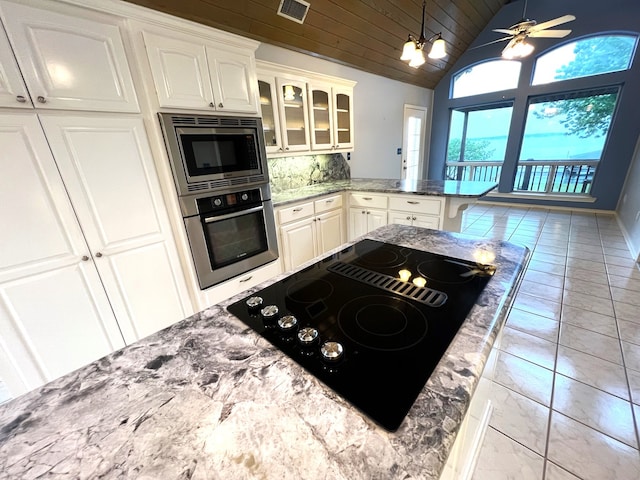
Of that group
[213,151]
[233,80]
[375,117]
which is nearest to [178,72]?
[233,80]

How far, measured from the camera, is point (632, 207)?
3.63 m

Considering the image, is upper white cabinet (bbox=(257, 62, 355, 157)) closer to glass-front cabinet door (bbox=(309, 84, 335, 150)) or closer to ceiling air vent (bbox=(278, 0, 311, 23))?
glass-front cabinet door (bbox=(309, 84, 335, 150))

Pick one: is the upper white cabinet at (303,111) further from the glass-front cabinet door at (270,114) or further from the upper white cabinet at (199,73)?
the upper white cabinet at (199,73)

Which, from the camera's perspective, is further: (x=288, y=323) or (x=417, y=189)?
(x=417, y=189)

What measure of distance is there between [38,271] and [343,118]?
318cm

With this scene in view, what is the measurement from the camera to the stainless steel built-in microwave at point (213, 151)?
5.63 ft

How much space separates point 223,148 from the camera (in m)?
1.96

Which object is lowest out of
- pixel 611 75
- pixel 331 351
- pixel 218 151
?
pixel 331 351

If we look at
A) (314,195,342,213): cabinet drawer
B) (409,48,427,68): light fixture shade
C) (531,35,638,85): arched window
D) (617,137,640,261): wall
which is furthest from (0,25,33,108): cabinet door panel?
(531,35,638,85): arched window

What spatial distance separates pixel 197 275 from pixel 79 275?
2.17 feet

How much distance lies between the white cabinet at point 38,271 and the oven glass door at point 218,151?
2.22 feet

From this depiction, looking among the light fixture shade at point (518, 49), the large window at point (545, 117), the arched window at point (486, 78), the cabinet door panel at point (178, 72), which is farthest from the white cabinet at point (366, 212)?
the arched window at point (486, 78)

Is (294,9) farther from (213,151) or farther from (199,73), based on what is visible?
(213,151)

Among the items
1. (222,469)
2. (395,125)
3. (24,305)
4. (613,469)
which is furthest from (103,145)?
(395,125)
